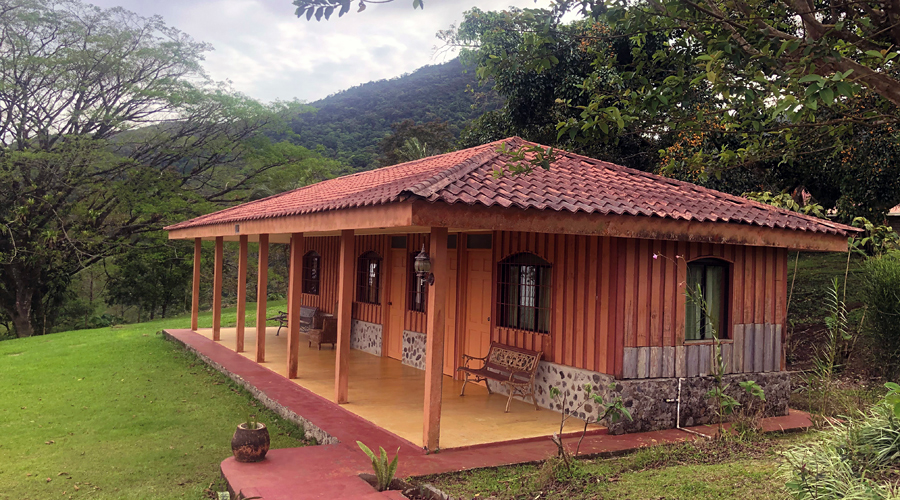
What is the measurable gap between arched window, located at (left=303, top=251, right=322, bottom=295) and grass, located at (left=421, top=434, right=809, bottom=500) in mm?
10309

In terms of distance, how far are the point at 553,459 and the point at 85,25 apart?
21.5 meters

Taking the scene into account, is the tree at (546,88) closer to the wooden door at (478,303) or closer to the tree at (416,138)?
the wooden door at (478,303)

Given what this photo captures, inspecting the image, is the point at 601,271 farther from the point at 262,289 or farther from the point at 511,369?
the point at 262,289

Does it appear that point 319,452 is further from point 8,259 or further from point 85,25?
point 85,25

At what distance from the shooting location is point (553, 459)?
521 centimetres

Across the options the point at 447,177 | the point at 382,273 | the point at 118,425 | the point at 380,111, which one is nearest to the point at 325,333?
the point at 382,273

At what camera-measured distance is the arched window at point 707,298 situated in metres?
7.48

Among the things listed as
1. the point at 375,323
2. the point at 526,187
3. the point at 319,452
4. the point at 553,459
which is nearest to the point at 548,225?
the point at 526,187

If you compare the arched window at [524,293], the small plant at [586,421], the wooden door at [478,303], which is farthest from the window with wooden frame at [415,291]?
the small plant at [586,421]

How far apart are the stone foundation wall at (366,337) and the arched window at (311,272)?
2237mm

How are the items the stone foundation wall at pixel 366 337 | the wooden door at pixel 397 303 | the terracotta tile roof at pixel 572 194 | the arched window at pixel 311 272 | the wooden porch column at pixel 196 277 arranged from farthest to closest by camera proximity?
1. the arched window at pixel 311 272
2. the wooden porch column at pixel 196 277
3. the stone foundation wall at pixel 366 337
4. the wooden door at pixel 397 303
5. the terracotta tile roof at pixel 572 194

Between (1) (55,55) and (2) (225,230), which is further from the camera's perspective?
(1) (55,55)

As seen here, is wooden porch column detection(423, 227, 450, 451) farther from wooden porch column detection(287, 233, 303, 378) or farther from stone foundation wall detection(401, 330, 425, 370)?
stone foundation wall detection(401, 330, 425, 370)

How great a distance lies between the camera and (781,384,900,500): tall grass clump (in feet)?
12.6
